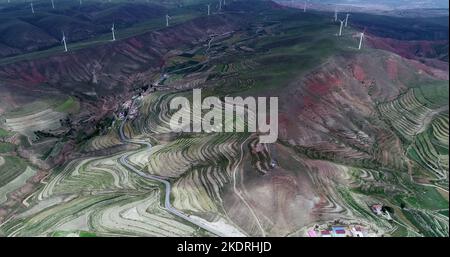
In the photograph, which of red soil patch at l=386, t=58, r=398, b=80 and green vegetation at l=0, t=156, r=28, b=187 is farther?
red soil patch at l=386, t=58, r=398, b=80

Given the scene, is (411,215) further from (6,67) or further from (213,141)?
(6,67)

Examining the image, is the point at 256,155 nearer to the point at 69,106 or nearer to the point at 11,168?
the point at 11,168

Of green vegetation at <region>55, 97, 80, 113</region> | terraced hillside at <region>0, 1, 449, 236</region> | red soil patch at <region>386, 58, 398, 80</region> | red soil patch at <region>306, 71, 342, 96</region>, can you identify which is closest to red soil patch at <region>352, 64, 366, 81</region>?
terraced hillside at <region>0, 1, 449, 236</region>

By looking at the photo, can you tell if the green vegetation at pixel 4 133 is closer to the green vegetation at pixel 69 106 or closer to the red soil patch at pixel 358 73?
the green vegetation at pixel 69 106

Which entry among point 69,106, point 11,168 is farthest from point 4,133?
point 69,106

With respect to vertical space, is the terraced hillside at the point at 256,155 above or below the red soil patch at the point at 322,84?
below

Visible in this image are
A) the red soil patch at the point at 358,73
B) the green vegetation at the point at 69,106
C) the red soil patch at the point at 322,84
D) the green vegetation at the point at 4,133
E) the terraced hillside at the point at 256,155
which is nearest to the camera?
the terraced hillside at the point at 256,155

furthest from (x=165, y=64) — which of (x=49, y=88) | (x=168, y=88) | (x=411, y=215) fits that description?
(x=411, y=215)

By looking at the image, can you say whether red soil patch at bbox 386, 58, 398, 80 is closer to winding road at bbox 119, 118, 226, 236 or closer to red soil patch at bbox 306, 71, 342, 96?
red soil patch at bbox 306, 71, 342, 96

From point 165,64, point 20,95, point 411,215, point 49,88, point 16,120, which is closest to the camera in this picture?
point 411,215

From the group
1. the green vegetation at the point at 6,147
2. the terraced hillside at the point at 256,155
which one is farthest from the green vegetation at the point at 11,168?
the green vegetation at the point at 6,147

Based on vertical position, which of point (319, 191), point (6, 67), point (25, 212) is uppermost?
point (6, 67)
